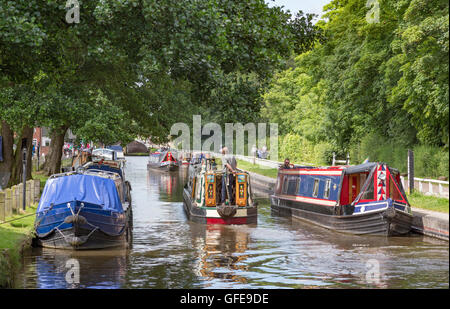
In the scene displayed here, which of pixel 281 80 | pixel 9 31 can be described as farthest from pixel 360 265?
pixel 281 80

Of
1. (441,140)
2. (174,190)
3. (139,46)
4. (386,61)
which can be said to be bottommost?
(174,190)

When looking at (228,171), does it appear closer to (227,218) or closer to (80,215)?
Answer: (227,218)

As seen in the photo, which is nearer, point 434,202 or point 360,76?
point 434,202

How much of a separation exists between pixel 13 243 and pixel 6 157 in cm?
1458

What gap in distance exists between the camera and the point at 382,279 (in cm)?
1502

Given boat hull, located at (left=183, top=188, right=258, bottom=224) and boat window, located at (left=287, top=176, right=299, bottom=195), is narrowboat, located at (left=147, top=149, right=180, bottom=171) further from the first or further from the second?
boat hull, located at (left=183, top=188, right=258, bottom=224)

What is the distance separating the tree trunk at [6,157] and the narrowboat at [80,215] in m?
10.6

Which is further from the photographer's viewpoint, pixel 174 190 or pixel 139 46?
pixel 174 190

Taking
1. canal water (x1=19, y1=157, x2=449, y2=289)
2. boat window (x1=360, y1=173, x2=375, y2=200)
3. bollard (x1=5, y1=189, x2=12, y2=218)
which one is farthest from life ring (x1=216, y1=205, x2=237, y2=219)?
bollard (x1=5, y1=189, x2=12, y2=218)

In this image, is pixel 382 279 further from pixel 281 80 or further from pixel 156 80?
pixel 281 80

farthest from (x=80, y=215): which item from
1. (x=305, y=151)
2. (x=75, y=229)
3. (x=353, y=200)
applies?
(x=305, y=151)

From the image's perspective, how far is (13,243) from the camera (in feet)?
54.5

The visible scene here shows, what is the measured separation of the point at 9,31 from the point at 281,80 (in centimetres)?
6782

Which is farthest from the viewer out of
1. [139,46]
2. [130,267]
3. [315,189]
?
[315,189]
